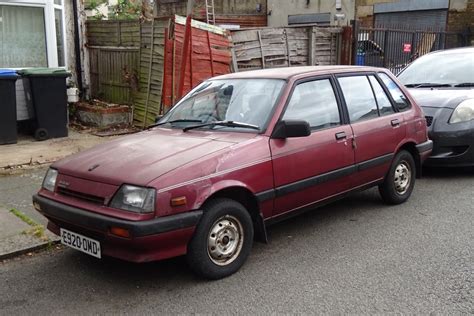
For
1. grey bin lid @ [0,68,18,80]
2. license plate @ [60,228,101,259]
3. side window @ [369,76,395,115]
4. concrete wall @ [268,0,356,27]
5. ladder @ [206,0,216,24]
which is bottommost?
license plate @ [60,228,101,259]

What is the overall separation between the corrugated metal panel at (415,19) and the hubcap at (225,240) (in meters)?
17.2

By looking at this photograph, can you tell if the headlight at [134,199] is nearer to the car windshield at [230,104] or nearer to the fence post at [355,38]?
the car windshield at [230,104]

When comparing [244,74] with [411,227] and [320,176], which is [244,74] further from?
[411,227]

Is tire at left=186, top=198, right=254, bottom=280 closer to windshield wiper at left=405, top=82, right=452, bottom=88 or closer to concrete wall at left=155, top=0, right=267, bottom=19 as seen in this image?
windshield wiper at left=405, top=82, right=452, bottom=88

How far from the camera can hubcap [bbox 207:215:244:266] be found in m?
3.74

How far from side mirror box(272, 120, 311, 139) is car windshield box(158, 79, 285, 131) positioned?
15 cm

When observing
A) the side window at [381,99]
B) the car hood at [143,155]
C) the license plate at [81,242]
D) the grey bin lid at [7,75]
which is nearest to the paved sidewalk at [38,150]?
the grey bin lid at [7,75]

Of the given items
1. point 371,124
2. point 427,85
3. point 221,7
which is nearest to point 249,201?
point 371,124

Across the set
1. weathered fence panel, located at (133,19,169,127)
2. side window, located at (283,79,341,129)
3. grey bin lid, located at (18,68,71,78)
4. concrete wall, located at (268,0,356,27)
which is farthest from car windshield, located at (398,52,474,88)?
concrete wall, located at (268,0,356,27)

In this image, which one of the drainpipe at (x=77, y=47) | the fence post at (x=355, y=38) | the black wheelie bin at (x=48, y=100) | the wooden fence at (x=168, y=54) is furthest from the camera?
the fence post at (x=355, y=38)

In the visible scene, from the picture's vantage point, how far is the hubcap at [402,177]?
18.2 ft

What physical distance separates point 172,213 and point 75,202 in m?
0.78

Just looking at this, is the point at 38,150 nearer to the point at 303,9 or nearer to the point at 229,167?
the point at 229,167

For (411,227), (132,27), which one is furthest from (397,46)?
(411,227)
